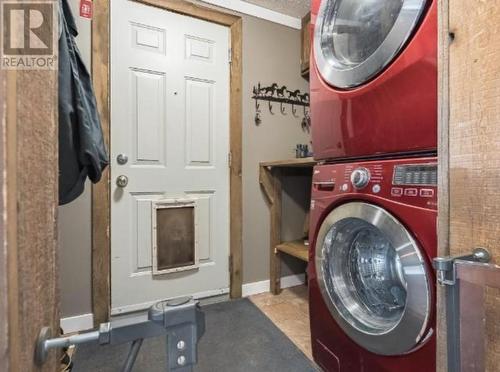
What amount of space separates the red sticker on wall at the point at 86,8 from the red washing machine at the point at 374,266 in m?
1.48

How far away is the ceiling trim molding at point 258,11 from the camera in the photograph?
Answer: 182 centimetres

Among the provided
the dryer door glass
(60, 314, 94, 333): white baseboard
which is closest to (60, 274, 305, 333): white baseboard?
(60, 314, 94, 333): white baseboard

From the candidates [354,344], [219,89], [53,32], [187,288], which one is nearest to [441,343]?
[354,344]

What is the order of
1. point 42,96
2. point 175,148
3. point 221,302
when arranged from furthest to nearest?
point 221,302 → point 175,148 → point 42,96

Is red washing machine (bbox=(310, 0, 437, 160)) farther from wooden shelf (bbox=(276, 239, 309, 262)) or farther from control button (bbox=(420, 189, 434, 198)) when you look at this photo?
wooden shelf (bbox=(276, 239, 309, 262))

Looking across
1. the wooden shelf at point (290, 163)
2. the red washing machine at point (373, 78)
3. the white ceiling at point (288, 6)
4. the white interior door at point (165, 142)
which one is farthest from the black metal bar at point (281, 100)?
the red washing machine at point (373, 78)

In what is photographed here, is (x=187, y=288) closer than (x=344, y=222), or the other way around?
(x=344, y=222)

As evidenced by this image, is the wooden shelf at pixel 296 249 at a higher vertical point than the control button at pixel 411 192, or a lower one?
lower

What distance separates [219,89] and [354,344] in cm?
159

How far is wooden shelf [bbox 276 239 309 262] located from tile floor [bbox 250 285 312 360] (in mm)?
324

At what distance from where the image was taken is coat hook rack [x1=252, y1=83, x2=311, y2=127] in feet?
6.42

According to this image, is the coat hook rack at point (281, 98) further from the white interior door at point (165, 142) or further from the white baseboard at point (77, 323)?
the white baseboard at point (77, 323)

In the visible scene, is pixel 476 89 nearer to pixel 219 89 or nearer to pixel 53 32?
pixel 53 32

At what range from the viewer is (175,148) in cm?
171
